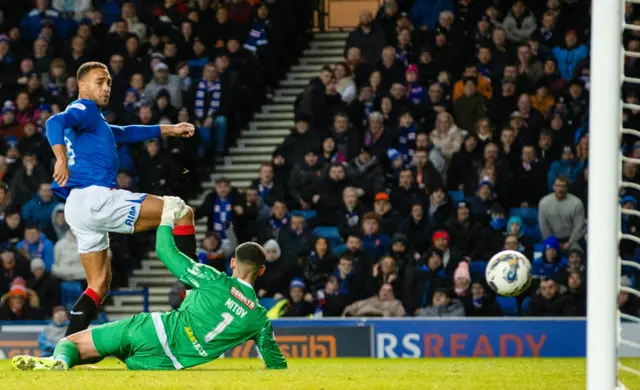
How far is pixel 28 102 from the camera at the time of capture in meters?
17.6

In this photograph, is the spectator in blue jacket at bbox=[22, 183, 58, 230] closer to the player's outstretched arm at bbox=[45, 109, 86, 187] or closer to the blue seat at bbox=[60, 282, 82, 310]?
the blue seat at bbox=[60, 282, 82, 310]

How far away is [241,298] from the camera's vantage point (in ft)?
27.1

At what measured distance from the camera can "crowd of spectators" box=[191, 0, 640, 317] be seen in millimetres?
14375

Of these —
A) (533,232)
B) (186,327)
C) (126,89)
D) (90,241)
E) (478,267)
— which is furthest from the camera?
(126,89)

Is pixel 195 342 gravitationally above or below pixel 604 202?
below

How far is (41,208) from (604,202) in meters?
11.5

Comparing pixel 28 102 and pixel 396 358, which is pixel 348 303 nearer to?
pixel 396 358

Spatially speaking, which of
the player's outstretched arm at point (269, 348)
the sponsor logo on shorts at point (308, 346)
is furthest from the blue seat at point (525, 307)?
the player's outstretched arm at point (269, 348)

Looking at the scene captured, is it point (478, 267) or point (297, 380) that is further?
point (478, 267)

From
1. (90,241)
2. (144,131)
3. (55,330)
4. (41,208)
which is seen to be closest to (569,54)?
(41,208)

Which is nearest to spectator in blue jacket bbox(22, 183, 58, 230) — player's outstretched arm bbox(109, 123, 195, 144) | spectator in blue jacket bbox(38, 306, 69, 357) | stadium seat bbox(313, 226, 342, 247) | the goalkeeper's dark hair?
spectator in blue jacket bbox(38, 306, 69, 357)

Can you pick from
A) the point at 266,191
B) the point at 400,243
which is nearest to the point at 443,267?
the point at 400,243

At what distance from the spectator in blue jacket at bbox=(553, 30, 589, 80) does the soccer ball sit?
6334 millimetres

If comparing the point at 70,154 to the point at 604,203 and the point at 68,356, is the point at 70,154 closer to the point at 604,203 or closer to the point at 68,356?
the point at 68,356
